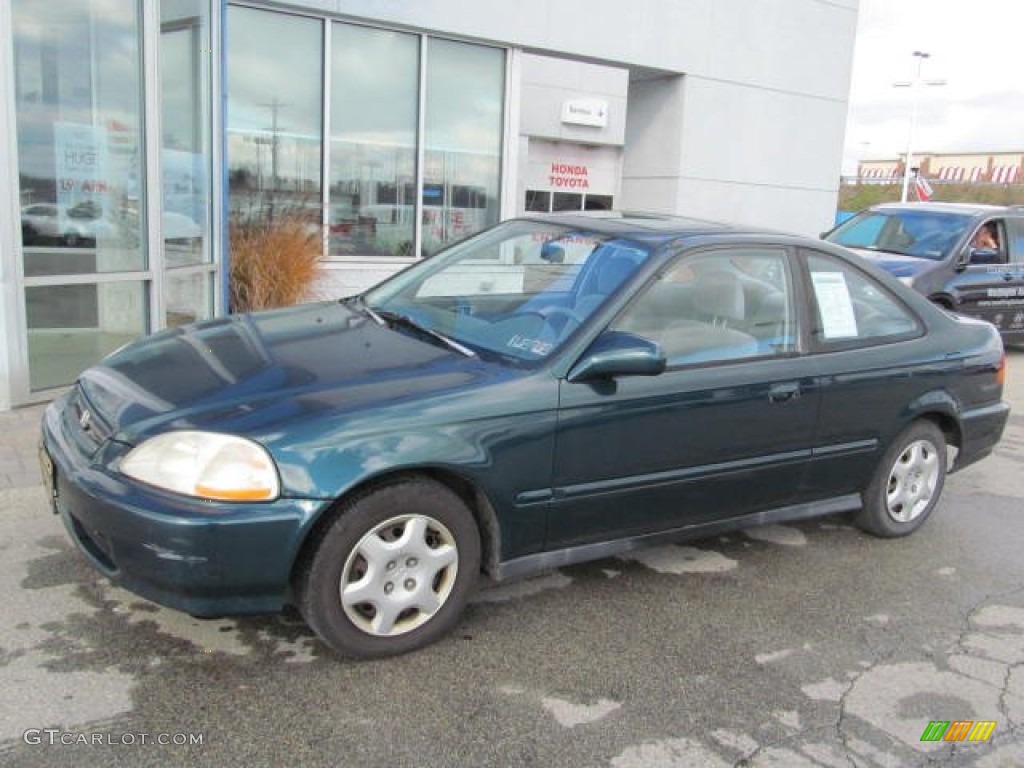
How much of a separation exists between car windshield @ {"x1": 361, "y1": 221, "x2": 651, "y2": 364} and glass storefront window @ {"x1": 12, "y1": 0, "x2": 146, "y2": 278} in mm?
3239

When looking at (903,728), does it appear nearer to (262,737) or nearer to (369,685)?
(369,685)

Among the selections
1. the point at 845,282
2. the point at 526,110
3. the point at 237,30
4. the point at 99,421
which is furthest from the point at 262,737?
the point at 526,110

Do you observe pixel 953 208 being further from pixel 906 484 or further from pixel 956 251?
pixel 906 484

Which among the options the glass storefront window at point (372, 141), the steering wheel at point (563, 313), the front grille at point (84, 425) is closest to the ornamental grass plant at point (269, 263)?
the glass storefront window at point (372, 141)

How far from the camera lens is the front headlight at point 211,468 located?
283 cm

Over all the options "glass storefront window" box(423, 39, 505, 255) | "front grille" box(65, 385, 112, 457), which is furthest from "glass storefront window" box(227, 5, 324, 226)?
"front grille" box(65, 385, 112, 457)

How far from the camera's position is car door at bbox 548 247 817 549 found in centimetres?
346

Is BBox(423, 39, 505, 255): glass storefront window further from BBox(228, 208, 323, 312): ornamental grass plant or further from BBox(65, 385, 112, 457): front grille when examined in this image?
BBox(65, 385, 112, 457): front grille

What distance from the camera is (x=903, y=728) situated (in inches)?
117

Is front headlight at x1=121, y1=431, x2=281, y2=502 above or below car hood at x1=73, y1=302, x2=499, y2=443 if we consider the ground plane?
below

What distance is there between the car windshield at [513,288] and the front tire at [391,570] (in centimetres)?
70

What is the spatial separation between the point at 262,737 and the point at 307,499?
708 mm

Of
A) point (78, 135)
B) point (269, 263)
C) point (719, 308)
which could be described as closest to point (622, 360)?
point (719, 308)

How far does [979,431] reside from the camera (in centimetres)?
489
